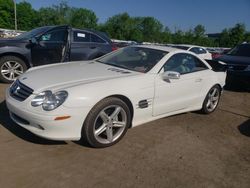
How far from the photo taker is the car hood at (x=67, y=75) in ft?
13.0

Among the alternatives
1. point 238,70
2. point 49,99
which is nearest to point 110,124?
point 49,99

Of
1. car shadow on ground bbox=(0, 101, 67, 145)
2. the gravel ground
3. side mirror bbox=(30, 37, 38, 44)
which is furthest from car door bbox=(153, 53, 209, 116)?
side mirror bbox=(30, 37, 38, 44)

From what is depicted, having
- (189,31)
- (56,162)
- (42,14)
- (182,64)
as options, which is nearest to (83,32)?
(182,64)

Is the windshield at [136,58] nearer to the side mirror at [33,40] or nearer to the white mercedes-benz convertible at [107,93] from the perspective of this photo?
the white mercedes-benz convertible at [107,93]

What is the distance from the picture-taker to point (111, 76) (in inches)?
171

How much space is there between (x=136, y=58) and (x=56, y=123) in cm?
212

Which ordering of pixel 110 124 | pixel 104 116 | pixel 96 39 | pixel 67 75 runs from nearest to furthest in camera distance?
pixel 104 116 < pixel 110 124 < pixel 67 75 < pixel 96 39

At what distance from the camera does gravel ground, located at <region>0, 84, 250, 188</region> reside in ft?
10.9

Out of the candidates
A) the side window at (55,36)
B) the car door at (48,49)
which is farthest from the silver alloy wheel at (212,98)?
the side window at (55,36)

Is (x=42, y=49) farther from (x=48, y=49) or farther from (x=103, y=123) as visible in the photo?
(x=103, y=123)

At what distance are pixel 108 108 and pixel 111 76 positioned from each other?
519 mm

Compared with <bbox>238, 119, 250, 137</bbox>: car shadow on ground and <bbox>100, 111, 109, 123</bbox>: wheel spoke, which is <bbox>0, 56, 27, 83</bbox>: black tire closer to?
<bbox>100, 111, 109, 123</bbox>: wheel spoke

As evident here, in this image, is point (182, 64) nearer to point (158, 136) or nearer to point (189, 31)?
point (158, 136)

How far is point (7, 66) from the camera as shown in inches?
293
